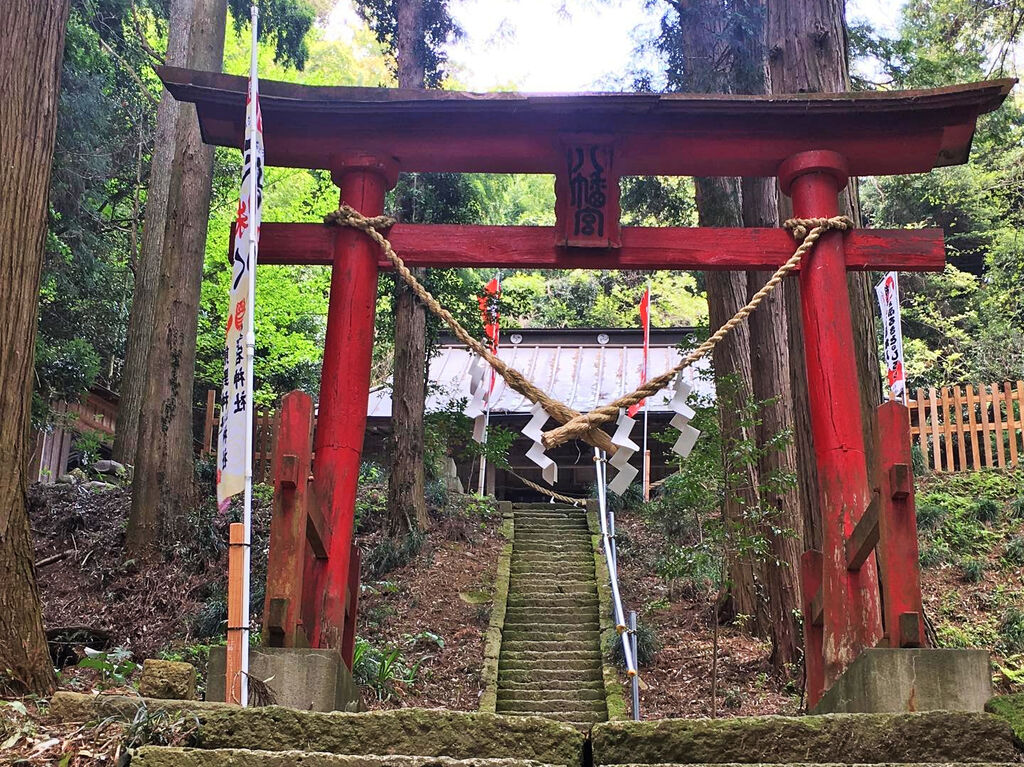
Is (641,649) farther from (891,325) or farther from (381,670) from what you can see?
(891,325)

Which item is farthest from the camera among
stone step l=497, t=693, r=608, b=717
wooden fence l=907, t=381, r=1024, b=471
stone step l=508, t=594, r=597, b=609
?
wooden fence l=907, t=381, r=1024, b=471

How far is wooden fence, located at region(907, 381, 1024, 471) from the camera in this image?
15523 mm

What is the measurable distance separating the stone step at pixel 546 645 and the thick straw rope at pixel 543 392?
19.1 feet

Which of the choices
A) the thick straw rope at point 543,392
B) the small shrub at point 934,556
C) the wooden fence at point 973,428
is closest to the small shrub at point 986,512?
the small shrub at point 934,556

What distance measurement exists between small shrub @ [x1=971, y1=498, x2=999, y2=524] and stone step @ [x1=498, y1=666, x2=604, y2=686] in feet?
21.8

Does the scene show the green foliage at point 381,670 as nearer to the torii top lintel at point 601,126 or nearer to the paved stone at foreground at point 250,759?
the torii top lintel at point 601,126

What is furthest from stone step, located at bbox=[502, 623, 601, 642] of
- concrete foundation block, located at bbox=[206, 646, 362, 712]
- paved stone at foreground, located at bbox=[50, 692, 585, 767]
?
paved stone at foreground, located at bbox=[50, 692, 585, 767]

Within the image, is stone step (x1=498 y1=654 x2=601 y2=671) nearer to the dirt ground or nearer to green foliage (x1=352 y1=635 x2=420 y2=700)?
the dirt ground

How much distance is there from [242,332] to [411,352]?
8.29 meters

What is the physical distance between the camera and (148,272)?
13297 millimetres

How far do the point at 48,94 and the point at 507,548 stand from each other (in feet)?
31.3

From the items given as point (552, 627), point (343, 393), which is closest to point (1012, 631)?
point (552, 627)

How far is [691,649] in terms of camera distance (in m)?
10.1

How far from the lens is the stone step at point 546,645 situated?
10664 millimetres
